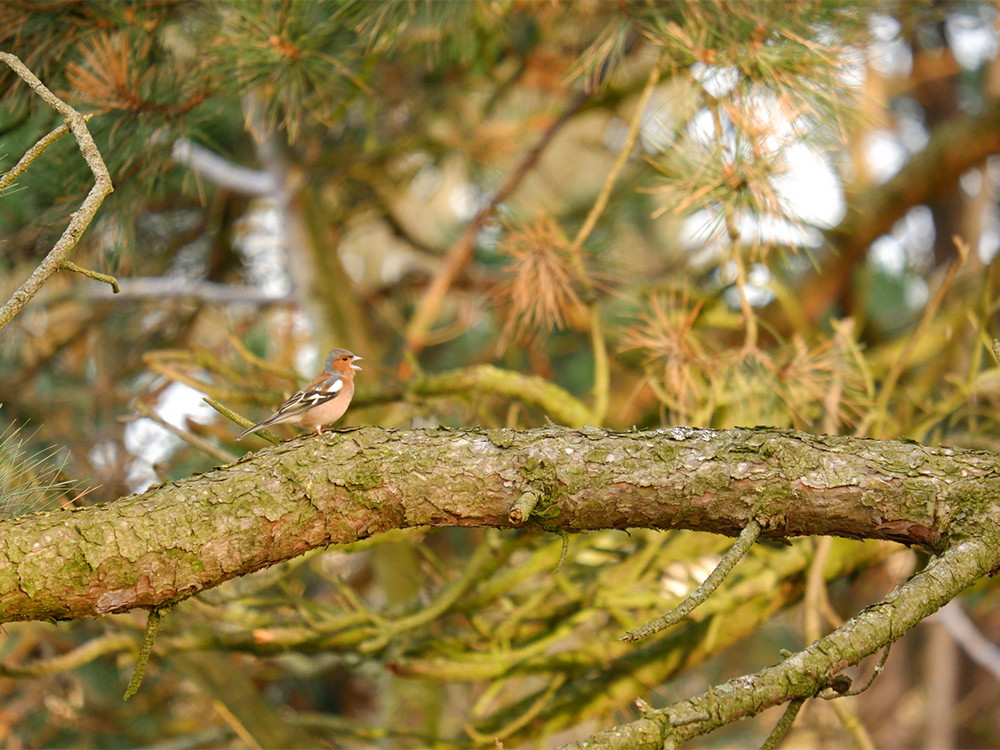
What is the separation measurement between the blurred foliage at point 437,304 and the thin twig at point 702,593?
0.50m

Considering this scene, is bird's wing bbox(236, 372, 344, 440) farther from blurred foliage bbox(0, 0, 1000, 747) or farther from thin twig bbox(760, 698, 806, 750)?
thin twig bbox(760, 698, 806, 750)

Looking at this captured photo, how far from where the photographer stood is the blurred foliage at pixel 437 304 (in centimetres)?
351

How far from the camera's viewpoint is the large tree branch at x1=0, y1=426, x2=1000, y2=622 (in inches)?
81.7

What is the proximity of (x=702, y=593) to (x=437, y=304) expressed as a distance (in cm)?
382

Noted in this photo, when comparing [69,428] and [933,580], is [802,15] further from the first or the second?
[69,428]

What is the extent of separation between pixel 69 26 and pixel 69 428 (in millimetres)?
3279

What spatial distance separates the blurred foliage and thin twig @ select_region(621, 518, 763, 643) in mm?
504

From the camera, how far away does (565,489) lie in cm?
220

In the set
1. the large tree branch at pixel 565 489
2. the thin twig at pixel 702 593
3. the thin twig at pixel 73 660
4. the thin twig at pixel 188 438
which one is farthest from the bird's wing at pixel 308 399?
the thin twig at pixel 702 593

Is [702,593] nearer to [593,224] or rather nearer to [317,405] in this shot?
[317,405]

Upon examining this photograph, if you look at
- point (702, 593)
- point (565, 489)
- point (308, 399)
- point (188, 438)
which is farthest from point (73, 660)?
point (702, 593)

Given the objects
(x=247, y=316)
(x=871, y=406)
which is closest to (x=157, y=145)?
(x=871, y=406)

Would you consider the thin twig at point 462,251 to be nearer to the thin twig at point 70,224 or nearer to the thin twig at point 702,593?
the thin twig at point 70,224

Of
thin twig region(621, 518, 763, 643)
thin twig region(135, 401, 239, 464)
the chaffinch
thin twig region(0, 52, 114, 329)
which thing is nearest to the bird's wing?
the chaffinch
